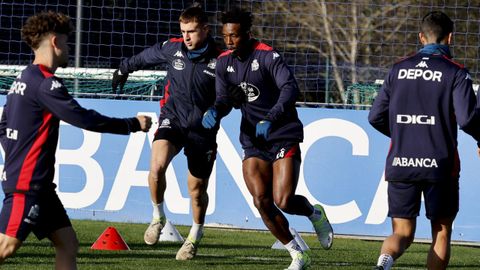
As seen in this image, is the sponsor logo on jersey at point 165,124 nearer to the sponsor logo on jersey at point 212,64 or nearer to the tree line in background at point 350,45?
the sponsor logo on jersey at point 212,64

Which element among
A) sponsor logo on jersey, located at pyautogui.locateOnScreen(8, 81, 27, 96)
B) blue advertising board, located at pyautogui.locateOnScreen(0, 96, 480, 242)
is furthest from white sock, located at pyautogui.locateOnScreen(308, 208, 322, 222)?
sponsor logo on jersey, located at pyautogui.locateOnScreen(8, 81, 27, 96)

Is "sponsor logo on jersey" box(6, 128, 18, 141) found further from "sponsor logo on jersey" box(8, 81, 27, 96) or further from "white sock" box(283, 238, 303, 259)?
"white sock" box(283, 238, 303, 259)

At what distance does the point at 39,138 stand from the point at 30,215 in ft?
1.43

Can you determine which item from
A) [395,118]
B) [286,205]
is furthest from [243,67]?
[395,118]

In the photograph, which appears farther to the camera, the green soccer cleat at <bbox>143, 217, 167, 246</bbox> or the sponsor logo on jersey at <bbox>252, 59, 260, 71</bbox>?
the green soccer cleat at <bbox>143, 217, 167, 246</bbox>

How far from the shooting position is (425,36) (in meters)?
8.19

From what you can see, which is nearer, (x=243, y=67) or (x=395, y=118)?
(x=395, y=118)

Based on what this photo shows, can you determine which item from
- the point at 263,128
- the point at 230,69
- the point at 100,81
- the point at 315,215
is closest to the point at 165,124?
the point at 230,69

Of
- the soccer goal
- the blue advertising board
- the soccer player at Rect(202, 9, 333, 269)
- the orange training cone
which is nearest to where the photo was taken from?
the soccer player at Rect(202, 9, 333, 269)

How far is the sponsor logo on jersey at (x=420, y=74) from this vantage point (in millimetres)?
8000

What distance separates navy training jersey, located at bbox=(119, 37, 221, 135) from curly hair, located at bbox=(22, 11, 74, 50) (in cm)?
359

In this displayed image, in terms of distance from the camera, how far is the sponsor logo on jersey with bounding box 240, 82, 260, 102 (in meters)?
9.84

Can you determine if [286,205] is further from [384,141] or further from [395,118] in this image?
[384,141]

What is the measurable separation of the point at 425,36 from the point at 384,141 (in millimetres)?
5528
